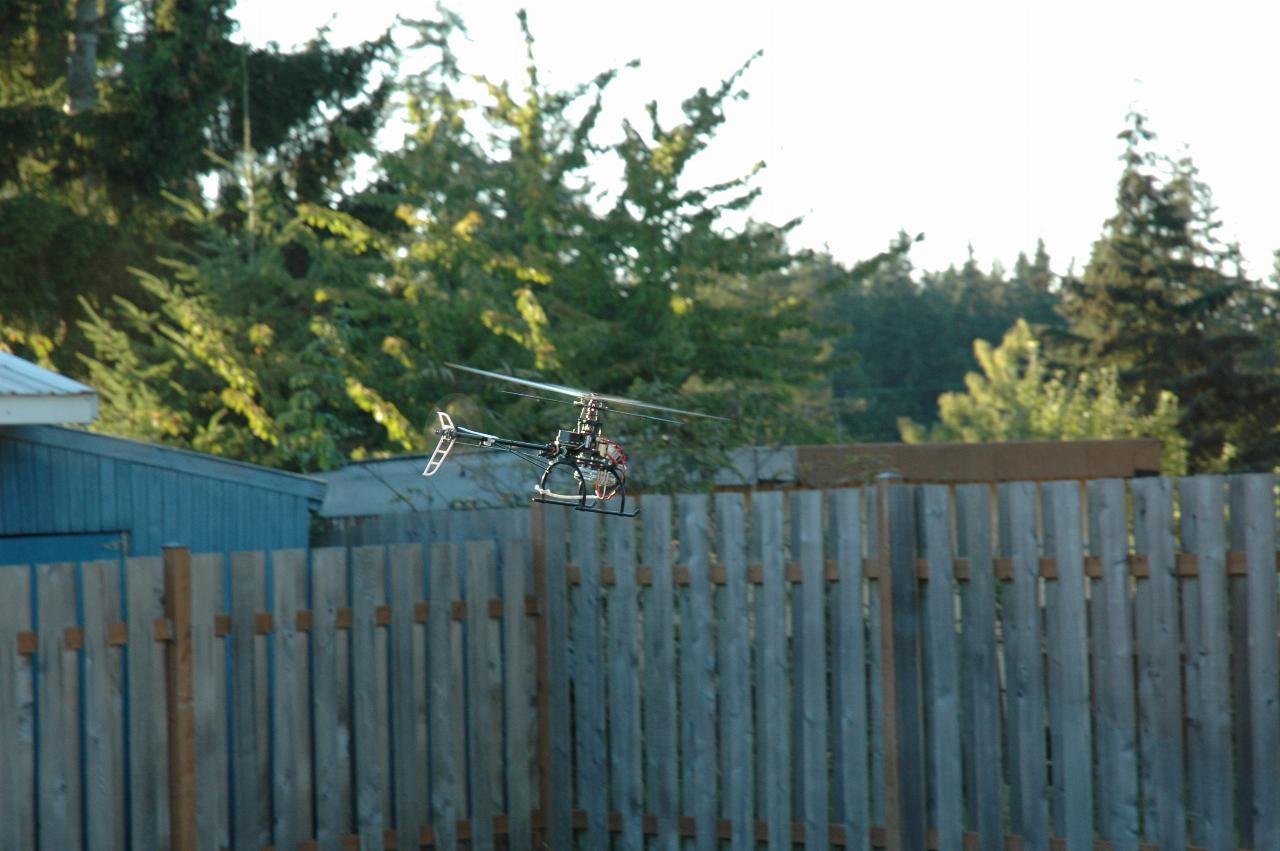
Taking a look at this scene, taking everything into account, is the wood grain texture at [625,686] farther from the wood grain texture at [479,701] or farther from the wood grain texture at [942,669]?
the wood grain texture at [942,669]

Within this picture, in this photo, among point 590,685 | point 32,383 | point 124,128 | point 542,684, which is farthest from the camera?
point 124,128

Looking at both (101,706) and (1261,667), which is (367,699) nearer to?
(101,706)

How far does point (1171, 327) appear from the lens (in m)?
31.9

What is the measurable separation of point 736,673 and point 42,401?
155 inches

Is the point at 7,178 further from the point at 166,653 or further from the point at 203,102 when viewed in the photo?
the point at 166,653

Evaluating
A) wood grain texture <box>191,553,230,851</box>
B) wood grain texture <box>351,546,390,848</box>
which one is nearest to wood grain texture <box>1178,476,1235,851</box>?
wood grain texture <box>351,546,390,848</box>

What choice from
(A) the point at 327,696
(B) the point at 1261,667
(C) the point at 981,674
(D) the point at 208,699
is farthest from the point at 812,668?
(D) the point at 208,699

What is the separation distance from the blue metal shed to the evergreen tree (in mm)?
22293

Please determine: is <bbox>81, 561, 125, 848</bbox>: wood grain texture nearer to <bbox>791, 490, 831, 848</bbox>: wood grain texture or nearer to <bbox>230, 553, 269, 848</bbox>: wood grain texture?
<bbox>230, 553, 269, 848</bbox>: wood grain texture

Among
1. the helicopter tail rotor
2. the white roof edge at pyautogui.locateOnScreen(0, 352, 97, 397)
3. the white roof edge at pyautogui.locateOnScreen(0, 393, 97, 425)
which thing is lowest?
the helicopter tail rotor

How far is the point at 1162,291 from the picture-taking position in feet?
106

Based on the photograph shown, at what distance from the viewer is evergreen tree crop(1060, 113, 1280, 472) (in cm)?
3009

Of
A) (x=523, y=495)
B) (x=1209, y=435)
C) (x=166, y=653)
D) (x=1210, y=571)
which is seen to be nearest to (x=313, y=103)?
(x=523, y=495)

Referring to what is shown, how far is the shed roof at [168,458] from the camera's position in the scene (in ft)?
26.6
